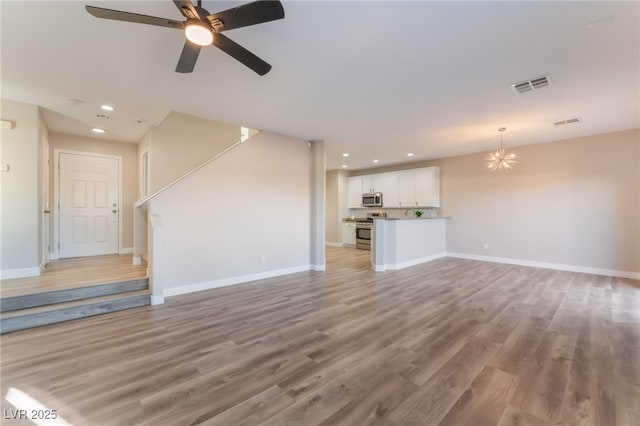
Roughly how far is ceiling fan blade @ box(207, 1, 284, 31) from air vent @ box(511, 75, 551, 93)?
2.99 m

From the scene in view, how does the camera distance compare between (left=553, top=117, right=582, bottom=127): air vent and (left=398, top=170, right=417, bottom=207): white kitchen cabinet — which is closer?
(left=553, top=117, right=582, bottom=127): air vent

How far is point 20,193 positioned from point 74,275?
4.52 feet

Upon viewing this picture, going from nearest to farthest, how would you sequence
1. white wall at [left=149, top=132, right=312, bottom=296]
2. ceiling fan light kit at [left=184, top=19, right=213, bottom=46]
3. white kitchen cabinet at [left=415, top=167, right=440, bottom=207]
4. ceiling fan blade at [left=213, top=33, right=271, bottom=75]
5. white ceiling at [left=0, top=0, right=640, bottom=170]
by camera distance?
ceiling fan light kit at [left=184, top=19, right=213, bottom=46], ceiling fan blade at [left=213, top=33, right=271, bottom=75], white ceiling at [left=0, top=0, right=640, bottom=170], white wall at [left=149, top=132, right=312, bottom=296], white kitchen cabinet at [left=415, top=167, right=440, bottom=207]

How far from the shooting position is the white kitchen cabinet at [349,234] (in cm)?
938

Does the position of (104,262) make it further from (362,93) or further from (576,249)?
(576,249)

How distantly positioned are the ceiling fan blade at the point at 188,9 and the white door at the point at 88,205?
18.8 feet

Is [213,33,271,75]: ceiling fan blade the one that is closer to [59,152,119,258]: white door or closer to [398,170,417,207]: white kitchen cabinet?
[59,152,119,258]: white door

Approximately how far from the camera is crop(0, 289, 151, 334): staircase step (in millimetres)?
2838

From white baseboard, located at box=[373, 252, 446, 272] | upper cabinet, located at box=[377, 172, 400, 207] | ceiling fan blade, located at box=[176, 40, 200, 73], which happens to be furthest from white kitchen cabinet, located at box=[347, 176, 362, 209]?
ceiling fan blade, located at box=[176, 40, 200, 73]

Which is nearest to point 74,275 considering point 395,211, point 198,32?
point 198,32

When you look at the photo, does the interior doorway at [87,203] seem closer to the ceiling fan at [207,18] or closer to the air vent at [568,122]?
the ceiling fan at [207,18]

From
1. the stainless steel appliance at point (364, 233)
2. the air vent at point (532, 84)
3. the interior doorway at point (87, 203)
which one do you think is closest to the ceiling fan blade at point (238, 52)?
the air vent at point (532, 84)

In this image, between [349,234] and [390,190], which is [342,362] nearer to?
[390,190]

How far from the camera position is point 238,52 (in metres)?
2.06
